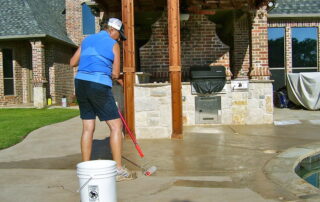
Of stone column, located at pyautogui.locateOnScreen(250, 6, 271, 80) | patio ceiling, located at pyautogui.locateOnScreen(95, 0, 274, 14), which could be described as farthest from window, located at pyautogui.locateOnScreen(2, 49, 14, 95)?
stone column, located at pyautogui.locateOnScreen(250, 6, 271, 80)

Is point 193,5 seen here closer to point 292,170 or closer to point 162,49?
point 162,49

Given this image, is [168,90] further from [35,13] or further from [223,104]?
[35,13]

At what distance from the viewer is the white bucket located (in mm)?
Answer: 2900

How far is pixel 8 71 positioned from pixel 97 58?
15.2 m

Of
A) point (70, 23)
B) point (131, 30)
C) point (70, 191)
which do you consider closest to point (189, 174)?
point (70, 191)

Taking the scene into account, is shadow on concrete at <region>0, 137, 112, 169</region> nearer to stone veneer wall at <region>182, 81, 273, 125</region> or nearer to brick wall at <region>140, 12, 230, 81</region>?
stone veneer wall at <region>182, 81, 273, 125</region>

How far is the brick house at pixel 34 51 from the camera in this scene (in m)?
16.4

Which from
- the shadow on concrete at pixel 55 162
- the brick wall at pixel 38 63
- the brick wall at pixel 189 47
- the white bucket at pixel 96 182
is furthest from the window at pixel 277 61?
the white bucket at pixel 96 182

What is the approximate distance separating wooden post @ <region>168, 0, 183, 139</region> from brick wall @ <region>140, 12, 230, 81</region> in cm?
317

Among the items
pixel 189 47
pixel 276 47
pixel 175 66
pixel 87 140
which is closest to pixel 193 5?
pixel 189 47

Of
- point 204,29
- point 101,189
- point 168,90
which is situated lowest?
point 101,189

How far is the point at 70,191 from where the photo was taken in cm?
392

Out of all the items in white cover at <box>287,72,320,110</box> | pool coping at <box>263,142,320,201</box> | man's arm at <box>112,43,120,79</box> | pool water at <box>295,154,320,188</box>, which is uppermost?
man's arm at <box>112,43,120,79</box>

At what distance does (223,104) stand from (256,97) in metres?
0.76
